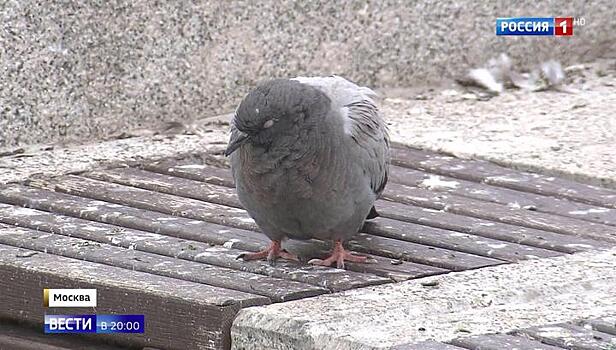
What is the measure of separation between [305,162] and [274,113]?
0.18m

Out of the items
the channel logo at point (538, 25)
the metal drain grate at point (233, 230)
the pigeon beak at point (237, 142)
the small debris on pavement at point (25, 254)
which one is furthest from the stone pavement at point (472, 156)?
the small debris on pavement at point (25, 254)

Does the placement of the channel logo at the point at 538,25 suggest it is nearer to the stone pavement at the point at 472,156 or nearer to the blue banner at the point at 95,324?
the stone pavement at the point at 472,156

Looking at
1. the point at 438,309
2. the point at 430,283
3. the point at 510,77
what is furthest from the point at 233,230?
the point at 510,77

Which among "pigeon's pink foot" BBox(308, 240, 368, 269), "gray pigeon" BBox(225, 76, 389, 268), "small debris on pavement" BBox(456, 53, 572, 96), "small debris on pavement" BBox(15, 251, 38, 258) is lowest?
"pigeon's pink foot" BBox(308, 240, 368, 269)

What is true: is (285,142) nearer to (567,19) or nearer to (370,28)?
(370,28)

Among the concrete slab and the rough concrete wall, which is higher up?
the rough concrete wall

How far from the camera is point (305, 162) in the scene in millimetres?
4035

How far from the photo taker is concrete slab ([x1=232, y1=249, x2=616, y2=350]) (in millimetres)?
3586

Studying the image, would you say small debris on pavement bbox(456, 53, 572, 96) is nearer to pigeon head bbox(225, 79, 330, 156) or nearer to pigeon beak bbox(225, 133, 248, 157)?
pigeon head bbox(225, 79, 330, 156)

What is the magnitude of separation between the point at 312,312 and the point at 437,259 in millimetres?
652

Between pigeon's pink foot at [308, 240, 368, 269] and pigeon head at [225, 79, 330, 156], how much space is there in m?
0.41

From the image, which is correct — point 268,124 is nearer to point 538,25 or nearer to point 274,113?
point 274,113

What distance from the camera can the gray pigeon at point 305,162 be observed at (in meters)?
3.98

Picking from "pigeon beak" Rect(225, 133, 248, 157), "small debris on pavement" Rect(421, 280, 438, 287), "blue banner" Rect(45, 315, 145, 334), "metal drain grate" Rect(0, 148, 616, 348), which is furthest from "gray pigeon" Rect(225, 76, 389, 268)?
"blue banner" Rect(45, 315, 145, 334)
